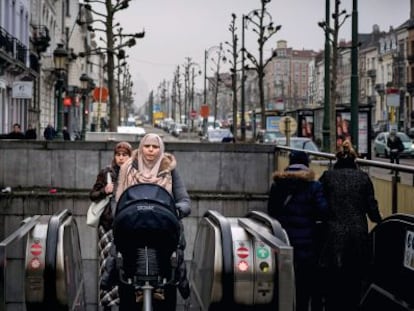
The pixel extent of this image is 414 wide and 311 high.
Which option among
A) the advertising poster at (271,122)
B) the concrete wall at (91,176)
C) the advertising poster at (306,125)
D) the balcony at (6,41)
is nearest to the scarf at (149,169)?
the concrete wall at (91,176)

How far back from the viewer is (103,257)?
27.7 feet

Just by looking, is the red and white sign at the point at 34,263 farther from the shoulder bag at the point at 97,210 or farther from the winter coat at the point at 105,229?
the shoulder bag at the point at 97,210

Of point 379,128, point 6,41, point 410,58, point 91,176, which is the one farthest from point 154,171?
point 379,128

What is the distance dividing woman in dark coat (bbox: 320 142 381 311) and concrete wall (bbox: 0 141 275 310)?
7009mm

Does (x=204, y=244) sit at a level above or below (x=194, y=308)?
above

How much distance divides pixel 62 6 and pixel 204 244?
6820cm

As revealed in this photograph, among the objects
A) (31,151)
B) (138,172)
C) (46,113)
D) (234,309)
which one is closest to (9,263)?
(138,172)

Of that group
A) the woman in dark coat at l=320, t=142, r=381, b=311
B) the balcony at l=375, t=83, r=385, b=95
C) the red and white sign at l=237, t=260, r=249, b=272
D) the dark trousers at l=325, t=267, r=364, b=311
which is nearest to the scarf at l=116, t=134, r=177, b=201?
the red and white sign at l=237, t=260, r=249, b=272

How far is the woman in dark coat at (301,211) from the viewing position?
319 inches

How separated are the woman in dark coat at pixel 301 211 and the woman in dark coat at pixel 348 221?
136 millimetres

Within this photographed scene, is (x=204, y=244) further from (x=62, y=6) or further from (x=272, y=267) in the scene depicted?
(x=62, y=6)

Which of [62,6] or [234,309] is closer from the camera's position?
[234,309]

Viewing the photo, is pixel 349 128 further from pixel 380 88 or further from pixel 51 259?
pixel 380 88

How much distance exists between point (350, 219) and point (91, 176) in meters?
9.42
